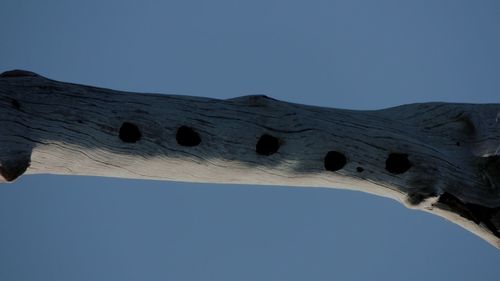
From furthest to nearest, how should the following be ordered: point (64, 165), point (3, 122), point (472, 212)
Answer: point (472, 212), point (64, 165), point (3, 122)

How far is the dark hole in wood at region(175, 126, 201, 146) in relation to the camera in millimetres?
5384

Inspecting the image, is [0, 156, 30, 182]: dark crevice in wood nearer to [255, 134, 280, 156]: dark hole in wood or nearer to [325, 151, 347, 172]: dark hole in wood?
[255, 134, 280, 156]: dark hole in wood

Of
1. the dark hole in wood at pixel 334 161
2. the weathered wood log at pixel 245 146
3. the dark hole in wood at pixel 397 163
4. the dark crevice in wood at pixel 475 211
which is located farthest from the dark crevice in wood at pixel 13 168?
the dark crevice in wood at pixel 475 211

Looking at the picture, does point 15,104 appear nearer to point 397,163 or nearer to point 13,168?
point 13,168

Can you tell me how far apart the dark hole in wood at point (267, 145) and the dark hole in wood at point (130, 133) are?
3.38 ft

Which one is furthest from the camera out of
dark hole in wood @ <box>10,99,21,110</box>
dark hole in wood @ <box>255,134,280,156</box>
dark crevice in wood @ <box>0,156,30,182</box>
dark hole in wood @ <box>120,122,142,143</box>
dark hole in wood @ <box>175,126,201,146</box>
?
dark hole in wood @ <box>255,134,280,156</box>

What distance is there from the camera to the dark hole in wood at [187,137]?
212 inches

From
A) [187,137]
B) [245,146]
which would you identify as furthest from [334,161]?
[187,137]

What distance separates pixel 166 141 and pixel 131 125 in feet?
1.05

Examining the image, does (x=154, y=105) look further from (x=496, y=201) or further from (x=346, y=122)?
(x=496, y=201)

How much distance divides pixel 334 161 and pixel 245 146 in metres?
0.82

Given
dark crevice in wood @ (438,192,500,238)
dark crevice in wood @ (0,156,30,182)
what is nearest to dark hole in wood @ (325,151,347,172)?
dark crevice in wood @ (438,192,500,238)

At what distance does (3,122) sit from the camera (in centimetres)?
494

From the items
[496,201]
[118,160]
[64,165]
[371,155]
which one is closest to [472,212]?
[496,201]
